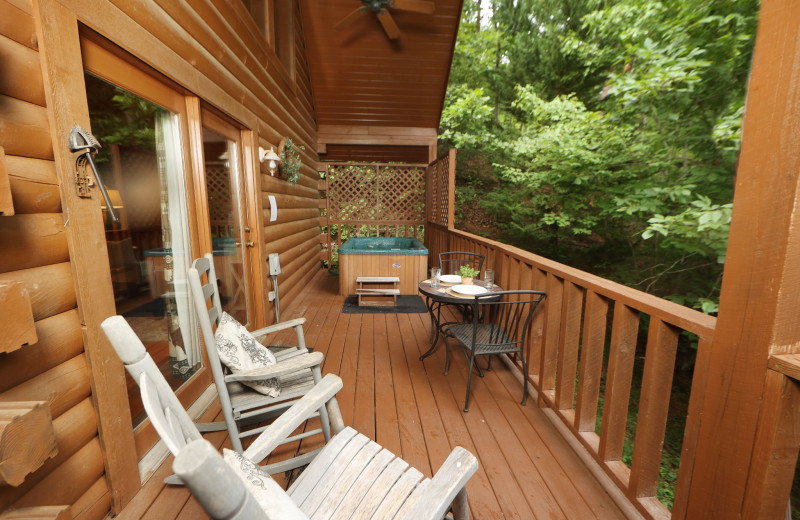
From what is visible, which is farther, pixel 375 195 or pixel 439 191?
pixel 375 195

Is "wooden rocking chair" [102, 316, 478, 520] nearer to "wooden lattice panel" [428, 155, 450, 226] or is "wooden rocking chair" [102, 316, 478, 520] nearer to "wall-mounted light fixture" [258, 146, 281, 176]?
"wall-mounted light fixture" [258, 146, 281, 176]

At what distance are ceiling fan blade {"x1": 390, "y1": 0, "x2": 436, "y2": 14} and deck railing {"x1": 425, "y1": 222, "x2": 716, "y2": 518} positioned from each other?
3687 mm

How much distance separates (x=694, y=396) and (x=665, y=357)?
178mm

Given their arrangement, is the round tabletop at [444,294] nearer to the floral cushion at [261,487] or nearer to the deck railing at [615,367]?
the deck railing at [615,367]

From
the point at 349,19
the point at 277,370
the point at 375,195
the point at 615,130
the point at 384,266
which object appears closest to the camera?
the point at 277,370

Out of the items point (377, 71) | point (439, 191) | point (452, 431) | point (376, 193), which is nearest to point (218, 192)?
point (452, 431)

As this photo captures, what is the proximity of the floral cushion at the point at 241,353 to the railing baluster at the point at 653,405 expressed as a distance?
147 centimetres

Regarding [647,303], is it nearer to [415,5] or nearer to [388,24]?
[415,5]

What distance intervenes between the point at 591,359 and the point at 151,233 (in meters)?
2.51

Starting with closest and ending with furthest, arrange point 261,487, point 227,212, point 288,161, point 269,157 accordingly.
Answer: point 261,487 < point 227,212 < point 269,157 < point 288,161

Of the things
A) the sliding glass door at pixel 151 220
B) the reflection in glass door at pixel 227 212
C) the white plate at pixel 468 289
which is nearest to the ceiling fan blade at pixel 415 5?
the reflection in glass door at pixel 227 212

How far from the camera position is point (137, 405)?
6.02 ft

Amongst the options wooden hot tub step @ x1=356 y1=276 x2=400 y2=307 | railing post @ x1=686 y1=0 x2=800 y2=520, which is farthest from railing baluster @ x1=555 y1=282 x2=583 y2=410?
wooden hot tub step @ x1=356 y1=276 x2=400 y2=307

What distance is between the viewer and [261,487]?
26.0 inches
